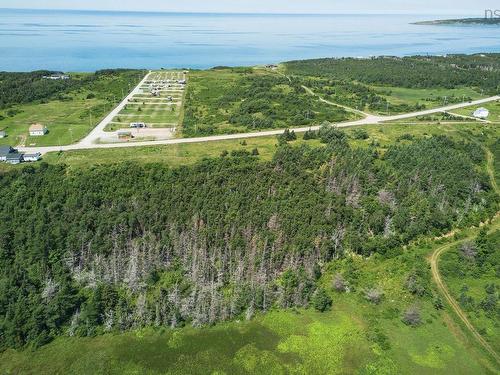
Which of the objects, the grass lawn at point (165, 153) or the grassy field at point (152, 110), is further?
the grassy field at point (152, 110)

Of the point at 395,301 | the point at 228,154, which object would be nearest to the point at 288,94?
the point at 228,154

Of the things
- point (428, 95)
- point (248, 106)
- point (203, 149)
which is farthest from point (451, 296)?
point (428, 95)

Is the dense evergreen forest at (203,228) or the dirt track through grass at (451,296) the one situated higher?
the dense evergreen forest at (203,228)

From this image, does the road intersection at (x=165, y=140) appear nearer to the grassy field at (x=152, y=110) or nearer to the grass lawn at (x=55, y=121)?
the grassy field at (x=152, y=110)

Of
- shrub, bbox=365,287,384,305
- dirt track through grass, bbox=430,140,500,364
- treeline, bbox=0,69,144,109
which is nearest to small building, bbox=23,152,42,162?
treeline, bbox=0,69,144,109

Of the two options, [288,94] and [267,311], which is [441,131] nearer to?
[288,94]

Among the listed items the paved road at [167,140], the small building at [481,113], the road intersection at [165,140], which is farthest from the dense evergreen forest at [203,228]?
the small building at [481,113]
